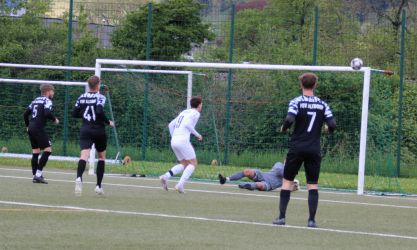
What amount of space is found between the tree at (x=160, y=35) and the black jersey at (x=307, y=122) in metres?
13.6

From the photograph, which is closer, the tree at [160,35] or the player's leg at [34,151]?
the player's leg at [34,151]

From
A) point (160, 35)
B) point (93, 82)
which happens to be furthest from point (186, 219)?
point (160, 35)

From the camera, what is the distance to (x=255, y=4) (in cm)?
6153

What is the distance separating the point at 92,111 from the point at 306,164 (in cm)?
432

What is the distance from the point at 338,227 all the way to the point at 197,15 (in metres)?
16.7

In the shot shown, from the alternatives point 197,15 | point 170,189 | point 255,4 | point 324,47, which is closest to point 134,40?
point 197,15

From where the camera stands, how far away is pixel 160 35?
25.5 m

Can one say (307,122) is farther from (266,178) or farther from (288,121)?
(266,178)

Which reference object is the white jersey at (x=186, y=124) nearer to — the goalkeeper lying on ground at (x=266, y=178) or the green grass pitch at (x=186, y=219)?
the green grass pitch at (x=186, y=219)

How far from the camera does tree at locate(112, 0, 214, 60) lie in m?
25.5

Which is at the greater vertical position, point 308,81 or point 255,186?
point 308,81

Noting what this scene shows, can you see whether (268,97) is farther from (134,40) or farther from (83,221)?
(83,221)

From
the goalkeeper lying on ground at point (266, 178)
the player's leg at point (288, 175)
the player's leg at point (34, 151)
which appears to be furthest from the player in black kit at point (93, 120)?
the player's leg at point (288, 175)

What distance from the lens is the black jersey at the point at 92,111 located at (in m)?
14.7
